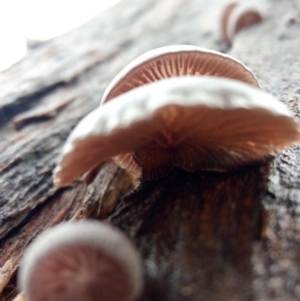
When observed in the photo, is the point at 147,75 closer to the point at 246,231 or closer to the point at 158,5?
the point at 246,231

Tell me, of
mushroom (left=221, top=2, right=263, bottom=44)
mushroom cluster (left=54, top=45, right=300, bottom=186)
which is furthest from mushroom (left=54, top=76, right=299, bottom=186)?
mushroom (left=221, top=2, right=263, bottom=44)

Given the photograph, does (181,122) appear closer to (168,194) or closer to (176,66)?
(168,194)

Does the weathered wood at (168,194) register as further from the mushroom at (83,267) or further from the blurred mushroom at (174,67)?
the blurred mushroom at (174,67)

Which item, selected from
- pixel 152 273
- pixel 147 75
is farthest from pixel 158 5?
pixel 152 273

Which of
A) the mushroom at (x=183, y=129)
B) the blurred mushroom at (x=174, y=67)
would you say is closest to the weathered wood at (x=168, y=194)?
the mushroom at (x=183, y=129)

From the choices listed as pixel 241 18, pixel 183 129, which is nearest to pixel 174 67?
pixel 183 129
